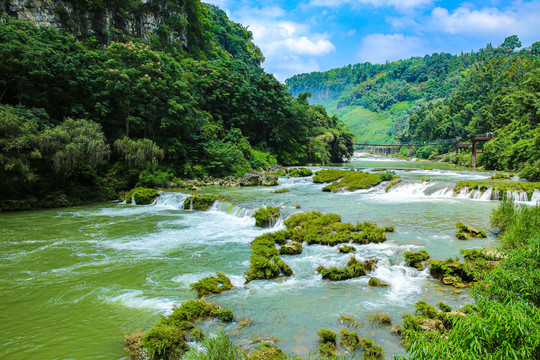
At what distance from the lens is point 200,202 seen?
19.9 meters

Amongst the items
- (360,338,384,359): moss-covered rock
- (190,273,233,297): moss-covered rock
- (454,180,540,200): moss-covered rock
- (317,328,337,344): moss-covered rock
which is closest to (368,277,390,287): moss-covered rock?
(360,338,384,359): moss-covered rock

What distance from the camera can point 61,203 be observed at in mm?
19859

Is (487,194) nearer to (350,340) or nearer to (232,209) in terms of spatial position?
(232,209)

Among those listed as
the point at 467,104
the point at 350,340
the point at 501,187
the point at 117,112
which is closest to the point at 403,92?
the point at 467,104

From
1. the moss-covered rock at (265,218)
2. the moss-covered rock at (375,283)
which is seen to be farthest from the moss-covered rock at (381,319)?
the moss-covered rock at (265,218)

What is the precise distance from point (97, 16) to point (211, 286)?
44.4 m

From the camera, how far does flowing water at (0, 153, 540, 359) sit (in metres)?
6.04

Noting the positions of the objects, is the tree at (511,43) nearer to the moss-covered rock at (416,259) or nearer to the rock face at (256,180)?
the rock face at (256,180)

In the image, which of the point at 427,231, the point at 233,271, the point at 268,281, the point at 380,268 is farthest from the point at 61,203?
the point at 427,231

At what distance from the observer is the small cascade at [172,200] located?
67.8ft

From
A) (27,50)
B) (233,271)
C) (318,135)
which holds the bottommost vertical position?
(233,271)

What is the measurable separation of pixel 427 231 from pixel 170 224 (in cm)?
1284

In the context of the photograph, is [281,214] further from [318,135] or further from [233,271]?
[318,135]

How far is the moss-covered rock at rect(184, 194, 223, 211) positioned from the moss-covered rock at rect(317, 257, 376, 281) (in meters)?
12.4
